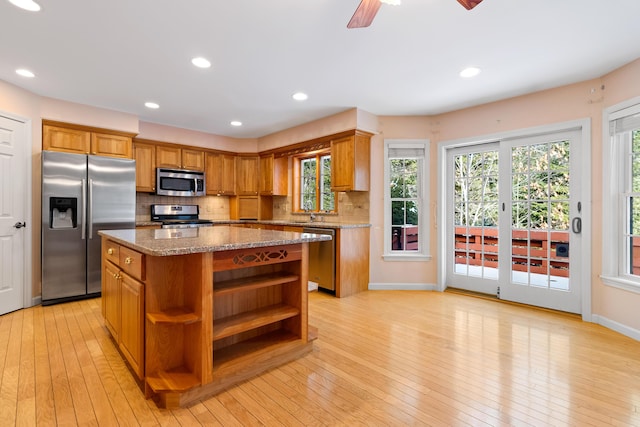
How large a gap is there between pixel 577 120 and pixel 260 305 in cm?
368

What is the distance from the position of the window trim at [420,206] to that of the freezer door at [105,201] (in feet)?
11.3

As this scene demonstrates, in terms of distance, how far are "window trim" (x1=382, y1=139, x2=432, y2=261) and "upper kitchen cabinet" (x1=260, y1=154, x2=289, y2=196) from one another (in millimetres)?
2053

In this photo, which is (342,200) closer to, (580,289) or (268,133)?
(268,133)

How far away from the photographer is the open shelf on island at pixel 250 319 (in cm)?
204

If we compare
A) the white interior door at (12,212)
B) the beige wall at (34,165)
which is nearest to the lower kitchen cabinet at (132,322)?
the white interior door at (12,212)

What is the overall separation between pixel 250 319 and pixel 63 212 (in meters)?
3.10

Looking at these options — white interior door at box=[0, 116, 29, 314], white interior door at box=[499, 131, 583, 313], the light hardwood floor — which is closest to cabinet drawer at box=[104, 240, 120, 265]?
the light hardwood floor

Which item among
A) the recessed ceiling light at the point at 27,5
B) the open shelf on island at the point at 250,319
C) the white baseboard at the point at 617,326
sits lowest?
the white baseboard at the point at 617,326

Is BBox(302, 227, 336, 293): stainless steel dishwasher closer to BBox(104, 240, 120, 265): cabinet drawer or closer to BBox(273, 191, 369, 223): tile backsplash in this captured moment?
BBox(273, 191, 369, 223): tile backsplash

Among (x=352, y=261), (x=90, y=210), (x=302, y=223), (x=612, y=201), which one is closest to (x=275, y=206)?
(x=302, y=223)

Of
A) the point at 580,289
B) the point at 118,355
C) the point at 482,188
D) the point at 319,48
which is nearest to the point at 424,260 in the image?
the point at 482,188

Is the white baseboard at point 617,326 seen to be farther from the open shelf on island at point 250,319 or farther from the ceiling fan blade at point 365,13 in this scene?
A: the ceiling fan blade at point 365,13

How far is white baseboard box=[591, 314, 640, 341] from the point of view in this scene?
110 inches

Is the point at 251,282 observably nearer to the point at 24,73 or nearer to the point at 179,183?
the point at 24,73
